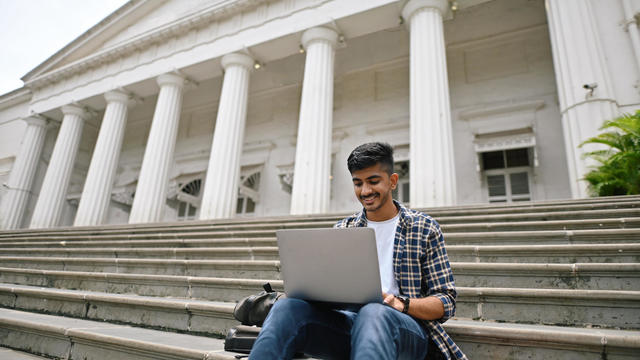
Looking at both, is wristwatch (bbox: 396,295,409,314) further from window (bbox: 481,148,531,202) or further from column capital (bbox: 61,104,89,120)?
column capital (bbox: 61,104,89,120)

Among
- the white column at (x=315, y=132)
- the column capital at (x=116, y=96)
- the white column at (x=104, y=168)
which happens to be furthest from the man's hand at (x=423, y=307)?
the column capital at (x=116, y=96)

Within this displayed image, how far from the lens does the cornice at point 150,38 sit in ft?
37.7

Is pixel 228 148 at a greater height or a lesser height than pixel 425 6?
lesser

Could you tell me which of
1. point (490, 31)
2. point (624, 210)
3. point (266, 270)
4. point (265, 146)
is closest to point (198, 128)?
point (265, 146)

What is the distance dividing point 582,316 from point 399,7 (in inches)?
340

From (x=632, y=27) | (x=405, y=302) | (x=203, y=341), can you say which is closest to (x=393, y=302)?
(x=405, y=302)

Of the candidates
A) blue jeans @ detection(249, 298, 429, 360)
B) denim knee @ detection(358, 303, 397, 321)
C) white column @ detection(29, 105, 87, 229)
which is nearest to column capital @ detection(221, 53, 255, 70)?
white column @ detection(29, 105, 87, 229)

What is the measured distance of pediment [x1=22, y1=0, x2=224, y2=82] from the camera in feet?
46.8

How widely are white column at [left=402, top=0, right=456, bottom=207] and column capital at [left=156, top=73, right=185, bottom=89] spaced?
316 inches

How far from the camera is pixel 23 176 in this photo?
15.0m

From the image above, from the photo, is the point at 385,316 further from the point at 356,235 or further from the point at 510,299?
the point at 510,299

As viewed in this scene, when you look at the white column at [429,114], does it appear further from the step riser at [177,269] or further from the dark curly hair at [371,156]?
the dark curly hair at [371,156]

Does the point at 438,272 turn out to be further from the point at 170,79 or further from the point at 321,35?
the point at 170,79

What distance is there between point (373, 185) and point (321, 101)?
7466mm
